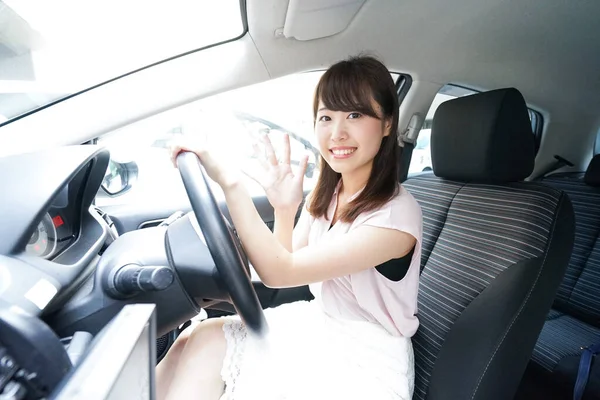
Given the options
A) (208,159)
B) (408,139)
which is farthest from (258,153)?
(408,139)

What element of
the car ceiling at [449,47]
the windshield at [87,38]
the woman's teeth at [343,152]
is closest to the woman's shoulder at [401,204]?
the woman's teeth at [343,152]

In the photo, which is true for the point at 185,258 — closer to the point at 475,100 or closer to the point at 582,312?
the point at 475,100

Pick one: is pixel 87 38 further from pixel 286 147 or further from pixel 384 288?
pixel 384 288

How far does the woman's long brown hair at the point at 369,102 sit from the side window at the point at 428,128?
2.71 feet

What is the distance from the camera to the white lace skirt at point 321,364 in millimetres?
912

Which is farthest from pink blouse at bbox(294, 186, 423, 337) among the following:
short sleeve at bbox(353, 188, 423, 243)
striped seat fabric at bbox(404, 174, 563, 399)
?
striped seat fabric at bbox(404, 174, 563, 399)

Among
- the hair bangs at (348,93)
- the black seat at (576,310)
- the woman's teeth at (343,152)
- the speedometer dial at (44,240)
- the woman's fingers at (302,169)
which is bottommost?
the black seat at (576,310)

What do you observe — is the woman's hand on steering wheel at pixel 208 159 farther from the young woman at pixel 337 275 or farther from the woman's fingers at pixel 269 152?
the woman's fingers at pixel 269 152

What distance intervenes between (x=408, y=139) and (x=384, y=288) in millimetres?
1166

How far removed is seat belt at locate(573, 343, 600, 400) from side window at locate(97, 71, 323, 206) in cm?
107

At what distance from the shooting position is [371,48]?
1.52 m

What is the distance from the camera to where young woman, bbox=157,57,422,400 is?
0.89 m

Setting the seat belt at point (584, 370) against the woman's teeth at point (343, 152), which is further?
the seat belt at point (584, 370)

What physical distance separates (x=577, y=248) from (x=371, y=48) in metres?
1.23
